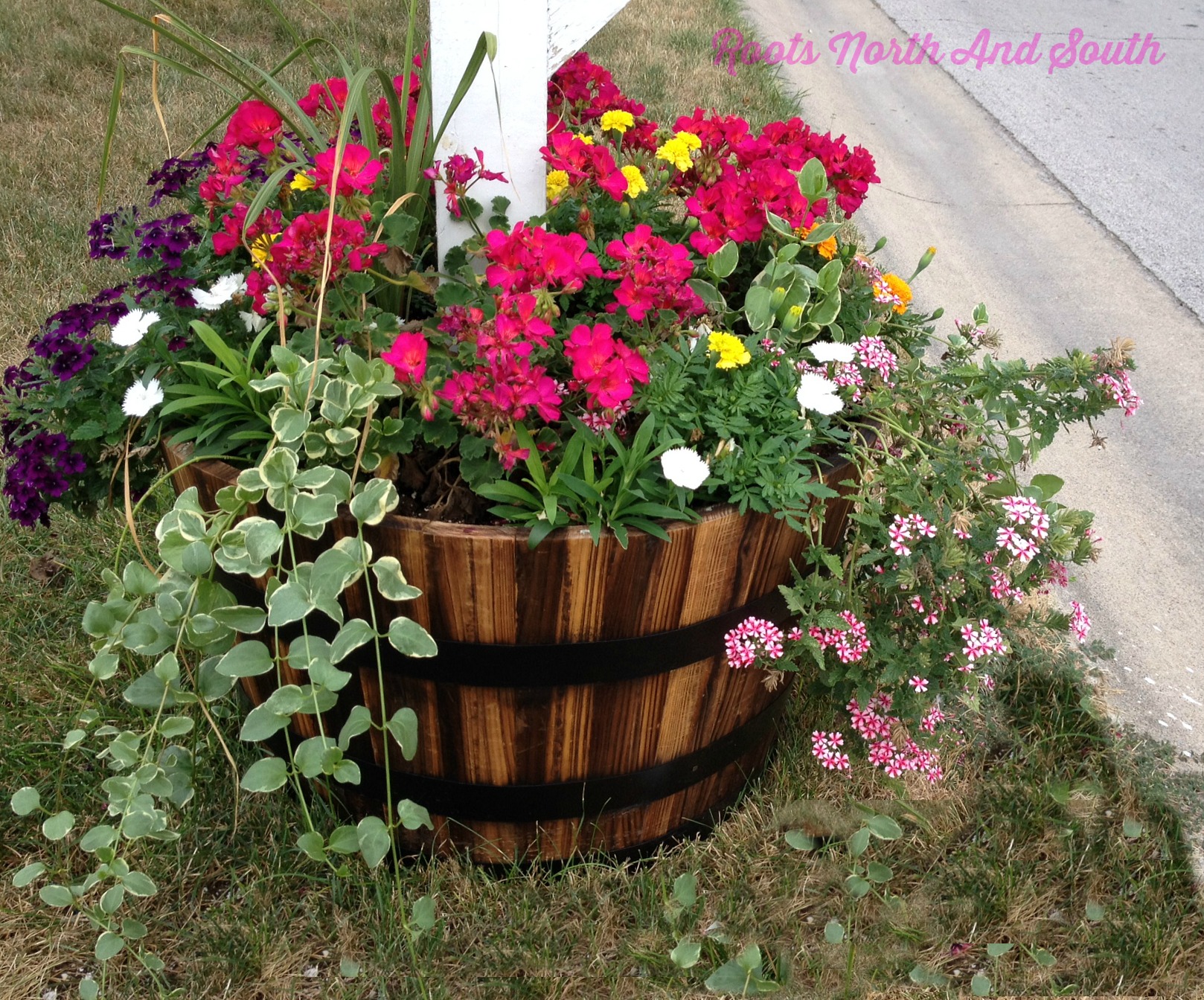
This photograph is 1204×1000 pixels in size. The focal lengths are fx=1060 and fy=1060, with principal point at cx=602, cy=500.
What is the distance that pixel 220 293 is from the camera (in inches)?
66.9

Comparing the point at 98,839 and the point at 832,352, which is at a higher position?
the point at 832,352

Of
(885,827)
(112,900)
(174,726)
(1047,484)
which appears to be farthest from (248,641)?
(1047,484)

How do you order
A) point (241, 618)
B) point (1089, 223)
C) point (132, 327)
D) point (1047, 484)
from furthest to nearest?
point (1089, 223)
point (1047, 484)
point (132, 327)
point (241, 618)

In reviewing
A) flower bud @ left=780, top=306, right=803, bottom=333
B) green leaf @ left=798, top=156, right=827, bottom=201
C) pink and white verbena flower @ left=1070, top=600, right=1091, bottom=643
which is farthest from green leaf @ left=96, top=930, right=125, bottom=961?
green leaf @ left=798, top=156, right=827, bottom=201

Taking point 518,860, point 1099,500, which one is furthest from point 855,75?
point 518,860

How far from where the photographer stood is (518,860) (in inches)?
69.7

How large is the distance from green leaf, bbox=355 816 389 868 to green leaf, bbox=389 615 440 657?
9.0 inches

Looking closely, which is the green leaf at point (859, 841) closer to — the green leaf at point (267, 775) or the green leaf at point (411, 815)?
the green leaf at point (411, 815)

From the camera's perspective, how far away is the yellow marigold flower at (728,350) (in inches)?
59.6

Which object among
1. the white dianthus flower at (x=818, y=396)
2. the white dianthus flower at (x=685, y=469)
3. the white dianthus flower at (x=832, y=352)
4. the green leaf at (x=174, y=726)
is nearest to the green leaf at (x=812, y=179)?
the white dianthus flower at (x=832, y=352)

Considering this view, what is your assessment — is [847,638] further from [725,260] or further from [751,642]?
[725,260]

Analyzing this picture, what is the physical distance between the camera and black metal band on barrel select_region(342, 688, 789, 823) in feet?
5.46

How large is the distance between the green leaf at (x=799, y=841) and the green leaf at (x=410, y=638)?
2.64 feet

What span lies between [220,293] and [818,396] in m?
0.96
